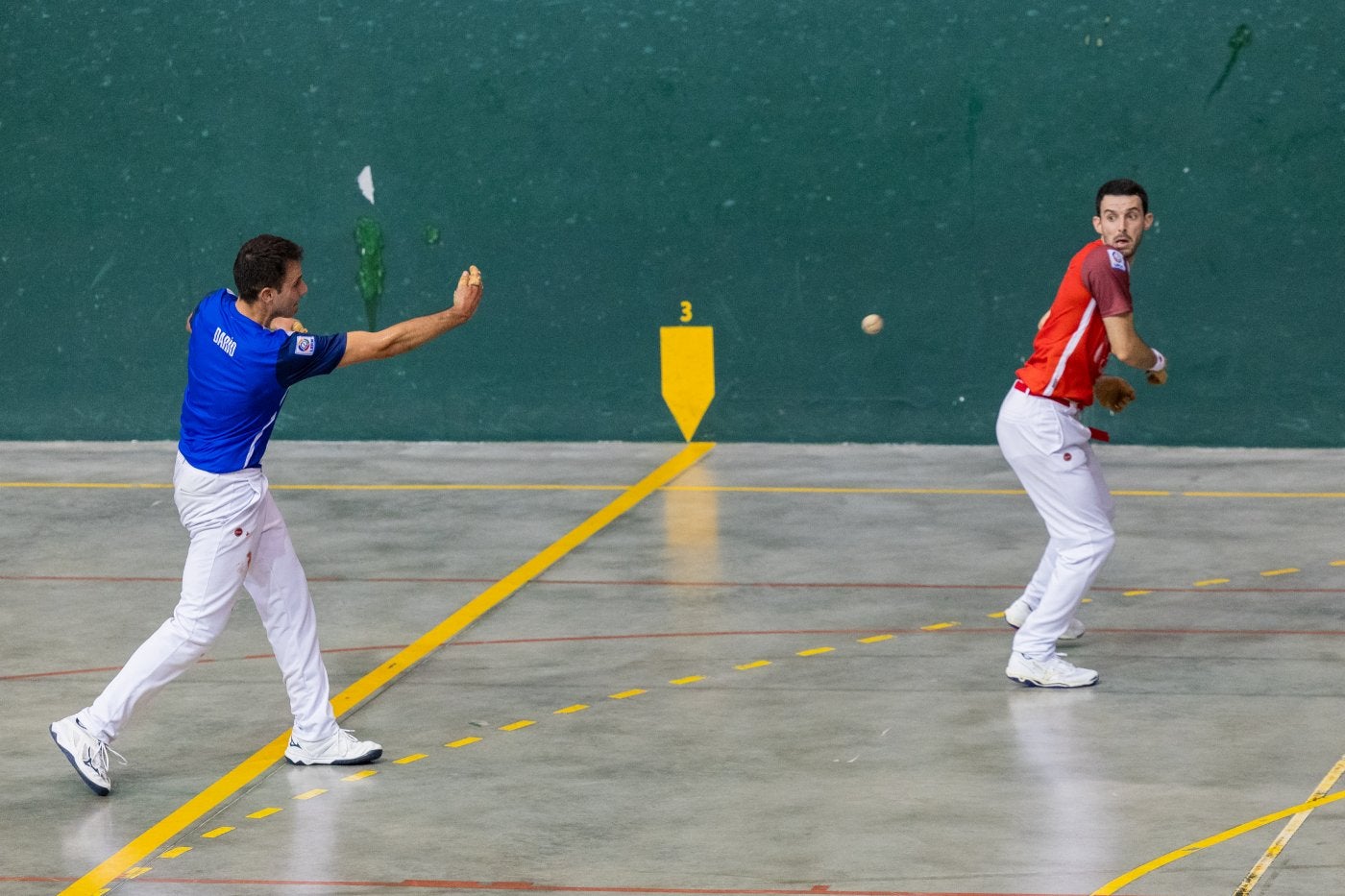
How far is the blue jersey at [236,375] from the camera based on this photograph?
672 cm

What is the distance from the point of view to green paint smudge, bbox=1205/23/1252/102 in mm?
12891

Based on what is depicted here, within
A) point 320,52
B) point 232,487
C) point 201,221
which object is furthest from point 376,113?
point 232,487

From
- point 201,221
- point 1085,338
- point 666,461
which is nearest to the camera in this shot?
point 1085,338

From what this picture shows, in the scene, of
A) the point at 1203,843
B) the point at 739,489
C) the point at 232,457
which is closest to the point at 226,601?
the point at 232,457

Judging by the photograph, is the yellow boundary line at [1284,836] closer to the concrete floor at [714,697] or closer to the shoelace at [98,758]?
the concrete floor at [714,697]

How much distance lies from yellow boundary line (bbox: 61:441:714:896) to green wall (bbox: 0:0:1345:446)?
4.20 feet

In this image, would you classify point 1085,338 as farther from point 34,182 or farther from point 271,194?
point 34,182

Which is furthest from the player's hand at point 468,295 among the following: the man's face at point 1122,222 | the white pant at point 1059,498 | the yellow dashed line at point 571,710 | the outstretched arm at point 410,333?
the man's face at point 1122,222

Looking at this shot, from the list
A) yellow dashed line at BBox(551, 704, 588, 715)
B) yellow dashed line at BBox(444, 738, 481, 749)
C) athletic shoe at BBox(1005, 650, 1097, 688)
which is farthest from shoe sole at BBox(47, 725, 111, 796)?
athletic shoe at BBox(1005, 650, 1097, 688)

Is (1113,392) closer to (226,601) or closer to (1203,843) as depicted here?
(1203,843)

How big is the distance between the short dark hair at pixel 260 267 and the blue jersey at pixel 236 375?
3.9 inches

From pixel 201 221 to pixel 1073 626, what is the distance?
24.9 feet

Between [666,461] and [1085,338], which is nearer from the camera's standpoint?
[1085,338]

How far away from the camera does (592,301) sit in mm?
13758
